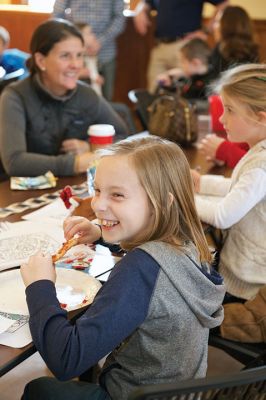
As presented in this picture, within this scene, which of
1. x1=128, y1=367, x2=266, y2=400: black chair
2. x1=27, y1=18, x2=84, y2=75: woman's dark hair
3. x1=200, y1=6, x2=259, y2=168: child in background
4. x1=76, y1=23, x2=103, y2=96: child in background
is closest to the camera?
x1=128, y1=367, x2=266, y2=400: black chair

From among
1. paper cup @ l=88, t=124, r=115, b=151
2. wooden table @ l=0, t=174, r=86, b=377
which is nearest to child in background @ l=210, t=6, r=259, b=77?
paper cup @ l=88, t=124, r=115, b=151

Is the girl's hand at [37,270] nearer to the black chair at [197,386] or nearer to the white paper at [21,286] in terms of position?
the white paper at [21,286]

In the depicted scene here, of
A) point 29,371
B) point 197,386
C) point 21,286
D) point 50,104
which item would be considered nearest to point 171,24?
point 50,104

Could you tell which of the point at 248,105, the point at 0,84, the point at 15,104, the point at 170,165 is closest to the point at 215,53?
the point at 0,84

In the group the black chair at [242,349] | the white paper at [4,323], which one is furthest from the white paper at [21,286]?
the black chair at [242,349]

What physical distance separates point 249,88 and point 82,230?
2.27 ft

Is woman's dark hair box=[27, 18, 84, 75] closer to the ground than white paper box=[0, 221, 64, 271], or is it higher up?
higher up

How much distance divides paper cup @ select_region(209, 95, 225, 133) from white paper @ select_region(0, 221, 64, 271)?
127cm

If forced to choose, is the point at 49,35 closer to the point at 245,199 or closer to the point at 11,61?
the point at 11,61

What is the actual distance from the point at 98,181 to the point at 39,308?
0.98ft

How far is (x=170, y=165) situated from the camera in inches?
51.0

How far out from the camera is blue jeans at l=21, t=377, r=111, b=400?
4.35 ft

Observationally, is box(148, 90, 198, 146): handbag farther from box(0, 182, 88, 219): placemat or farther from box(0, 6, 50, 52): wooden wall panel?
box(0, 6, 50, 52): wooden wall panel

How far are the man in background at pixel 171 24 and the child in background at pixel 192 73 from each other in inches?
38.2
